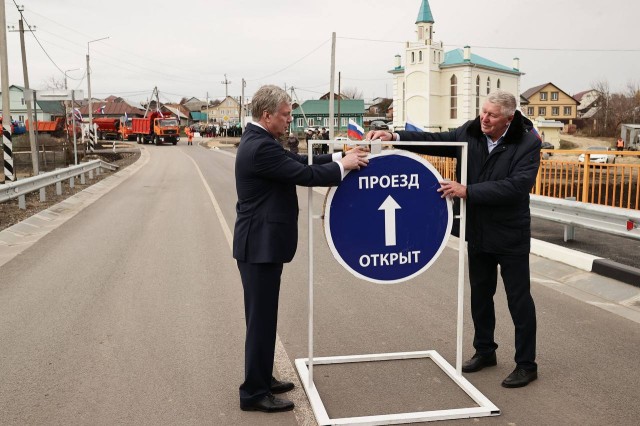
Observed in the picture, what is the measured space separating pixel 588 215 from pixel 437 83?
62.8 metres

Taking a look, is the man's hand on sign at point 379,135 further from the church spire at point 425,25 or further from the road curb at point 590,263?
the church spire at point 425,25

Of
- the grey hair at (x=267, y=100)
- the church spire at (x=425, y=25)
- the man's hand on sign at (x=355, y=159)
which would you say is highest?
the church spire at (x=425, y=25)

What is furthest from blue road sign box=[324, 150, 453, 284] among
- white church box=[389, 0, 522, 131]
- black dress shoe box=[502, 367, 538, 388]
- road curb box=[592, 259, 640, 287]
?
white church box=[389, 0, 522, 131]

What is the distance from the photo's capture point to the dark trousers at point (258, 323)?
4.06m

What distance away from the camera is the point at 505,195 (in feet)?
14.3

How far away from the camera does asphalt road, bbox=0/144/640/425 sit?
411 centimetres

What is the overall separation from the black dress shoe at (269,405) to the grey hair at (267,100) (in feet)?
6.16

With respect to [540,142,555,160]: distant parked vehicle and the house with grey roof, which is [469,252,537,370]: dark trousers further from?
the house with grey roof

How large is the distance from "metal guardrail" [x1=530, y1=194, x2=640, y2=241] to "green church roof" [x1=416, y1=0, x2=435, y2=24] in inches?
2567

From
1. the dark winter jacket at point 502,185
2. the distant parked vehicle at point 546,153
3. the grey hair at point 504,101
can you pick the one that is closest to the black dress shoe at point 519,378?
the dark winter jacket at point 502,185

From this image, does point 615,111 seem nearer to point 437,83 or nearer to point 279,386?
point 437,83

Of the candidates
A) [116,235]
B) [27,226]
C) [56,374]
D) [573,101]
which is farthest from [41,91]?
[573,101]

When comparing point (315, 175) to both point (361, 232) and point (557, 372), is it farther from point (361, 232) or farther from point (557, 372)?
point (557, 372)

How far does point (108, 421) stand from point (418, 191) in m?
2.54
